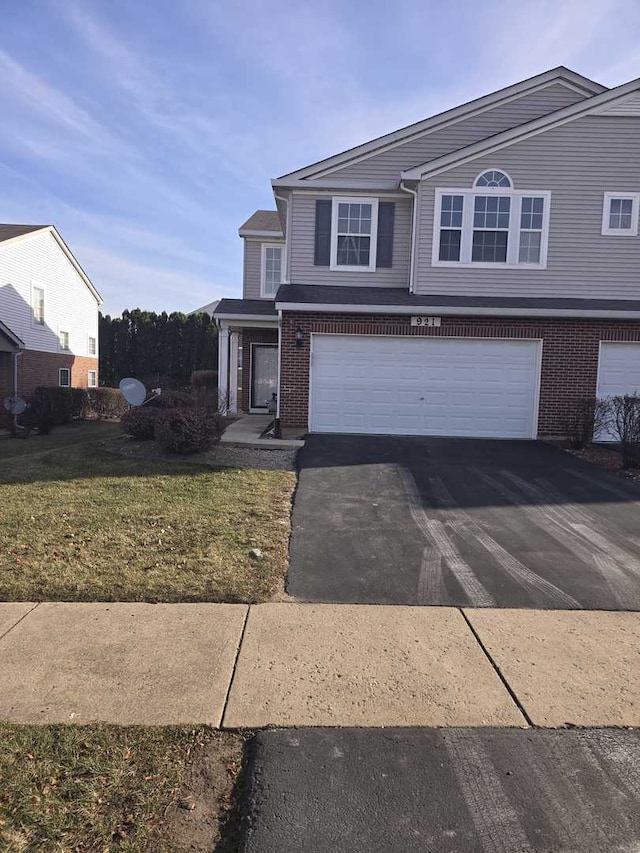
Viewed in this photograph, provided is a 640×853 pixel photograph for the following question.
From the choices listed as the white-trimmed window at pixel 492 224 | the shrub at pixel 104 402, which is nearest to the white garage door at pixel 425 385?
the white-trimmed window at pixel 492 224

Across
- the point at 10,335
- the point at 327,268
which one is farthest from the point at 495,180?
the point at 10,335

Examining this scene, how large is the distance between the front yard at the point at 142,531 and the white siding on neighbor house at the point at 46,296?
50.1 feet

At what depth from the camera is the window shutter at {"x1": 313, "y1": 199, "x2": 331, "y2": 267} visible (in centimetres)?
1416

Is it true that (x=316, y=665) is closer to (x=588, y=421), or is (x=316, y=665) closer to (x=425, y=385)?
(x=425, y=385)

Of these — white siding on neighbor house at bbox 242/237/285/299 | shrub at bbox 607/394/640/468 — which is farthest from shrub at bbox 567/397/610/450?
white siding on neighbor house at bbox 242/237/285/299

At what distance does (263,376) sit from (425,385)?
7406mm

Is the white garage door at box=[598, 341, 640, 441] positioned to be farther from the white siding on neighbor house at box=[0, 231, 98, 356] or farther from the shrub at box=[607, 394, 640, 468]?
the white siding on neighbor house at box=[0, 231, 98, 356]

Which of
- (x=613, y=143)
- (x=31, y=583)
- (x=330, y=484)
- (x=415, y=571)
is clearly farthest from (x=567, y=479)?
(x=613, y=143)

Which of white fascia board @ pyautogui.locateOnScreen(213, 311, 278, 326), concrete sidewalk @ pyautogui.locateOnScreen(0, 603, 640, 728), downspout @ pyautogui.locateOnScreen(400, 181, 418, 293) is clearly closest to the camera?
concrete sidewalk @ pyautogui.locateOnScreen(0, 603, 640, 728)

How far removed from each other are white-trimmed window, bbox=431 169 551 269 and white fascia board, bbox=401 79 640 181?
0.51 meters

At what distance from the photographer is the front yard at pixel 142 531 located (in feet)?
16.1

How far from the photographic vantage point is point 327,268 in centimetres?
1419

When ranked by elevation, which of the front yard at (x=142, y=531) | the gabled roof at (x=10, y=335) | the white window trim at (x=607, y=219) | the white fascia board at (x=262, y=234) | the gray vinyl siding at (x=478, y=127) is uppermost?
the gray vinyl siding at (x=478, y=127)

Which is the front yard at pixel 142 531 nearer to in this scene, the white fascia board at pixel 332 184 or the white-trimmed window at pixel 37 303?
the white fascia board at pixel 332 184
